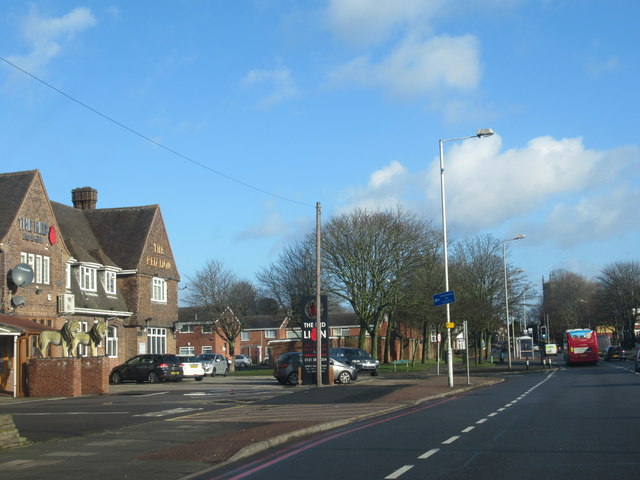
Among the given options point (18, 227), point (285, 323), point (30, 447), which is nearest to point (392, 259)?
point (18, 227)

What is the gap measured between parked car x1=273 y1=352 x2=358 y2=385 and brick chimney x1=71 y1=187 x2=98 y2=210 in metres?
22.3

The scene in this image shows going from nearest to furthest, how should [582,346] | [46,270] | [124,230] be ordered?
[46,270] → [124,230] → [582,346]

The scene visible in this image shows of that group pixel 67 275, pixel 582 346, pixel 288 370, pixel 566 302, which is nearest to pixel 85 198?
pixel 67 275

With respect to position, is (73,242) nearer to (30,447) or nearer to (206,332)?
(30,447)

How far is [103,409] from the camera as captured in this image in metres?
21.9

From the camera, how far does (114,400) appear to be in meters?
26.0

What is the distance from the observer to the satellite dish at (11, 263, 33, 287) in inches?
1222

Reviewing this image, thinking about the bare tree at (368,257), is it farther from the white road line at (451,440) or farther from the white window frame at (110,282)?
the white road line at (451,440)

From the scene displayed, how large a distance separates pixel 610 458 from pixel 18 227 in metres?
28.7

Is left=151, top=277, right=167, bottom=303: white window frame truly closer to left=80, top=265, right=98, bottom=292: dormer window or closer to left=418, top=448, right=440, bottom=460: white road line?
left=80, top=265, right=98, bottom=292: dormer window

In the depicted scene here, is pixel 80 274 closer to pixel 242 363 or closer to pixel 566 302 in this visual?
pixel 242 363

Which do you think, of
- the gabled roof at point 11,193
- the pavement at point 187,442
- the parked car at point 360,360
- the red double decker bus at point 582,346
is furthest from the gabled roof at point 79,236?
the red double decker bus at point 582,346

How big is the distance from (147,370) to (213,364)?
381 inches

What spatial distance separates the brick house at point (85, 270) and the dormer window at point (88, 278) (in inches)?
2.1
